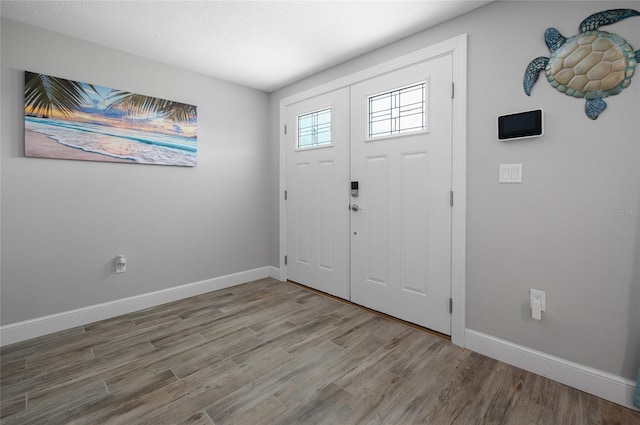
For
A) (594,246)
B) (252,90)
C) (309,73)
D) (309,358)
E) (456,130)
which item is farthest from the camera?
(252,90)

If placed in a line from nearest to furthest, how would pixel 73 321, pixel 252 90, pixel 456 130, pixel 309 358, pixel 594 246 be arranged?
pixel 594 246, pixel 309 358, pixel 456 130, pixel 73 321, pixel 252 90

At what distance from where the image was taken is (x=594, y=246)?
5.50ft

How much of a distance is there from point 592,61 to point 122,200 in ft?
12.0

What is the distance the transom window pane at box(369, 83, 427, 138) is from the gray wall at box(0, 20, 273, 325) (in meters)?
1.70

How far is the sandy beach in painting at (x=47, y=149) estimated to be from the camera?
2.29 m

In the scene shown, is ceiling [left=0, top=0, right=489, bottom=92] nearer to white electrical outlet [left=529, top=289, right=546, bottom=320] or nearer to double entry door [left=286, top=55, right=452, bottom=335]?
double entry door [left=286, top=55, right=452, bottom=335]

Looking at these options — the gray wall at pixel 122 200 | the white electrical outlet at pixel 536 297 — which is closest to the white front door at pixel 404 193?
the white electrical outlet at pixel 536 297

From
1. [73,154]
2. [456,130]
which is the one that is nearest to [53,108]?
[73,154]

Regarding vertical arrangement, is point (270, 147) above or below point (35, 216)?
above

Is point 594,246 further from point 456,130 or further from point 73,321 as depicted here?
point 73,321

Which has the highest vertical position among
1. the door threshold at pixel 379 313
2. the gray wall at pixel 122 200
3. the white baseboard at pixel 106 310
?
the gray wall at pixel 122 200

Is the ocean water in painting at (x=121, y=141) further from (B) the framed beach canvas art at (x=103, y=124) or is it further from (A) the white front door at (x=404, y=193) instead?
(A) the white front door at (x=404, y=193)

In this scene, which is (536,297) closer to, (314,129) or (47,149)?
(314,129)

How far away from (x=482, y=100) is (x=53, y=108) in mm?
3334
